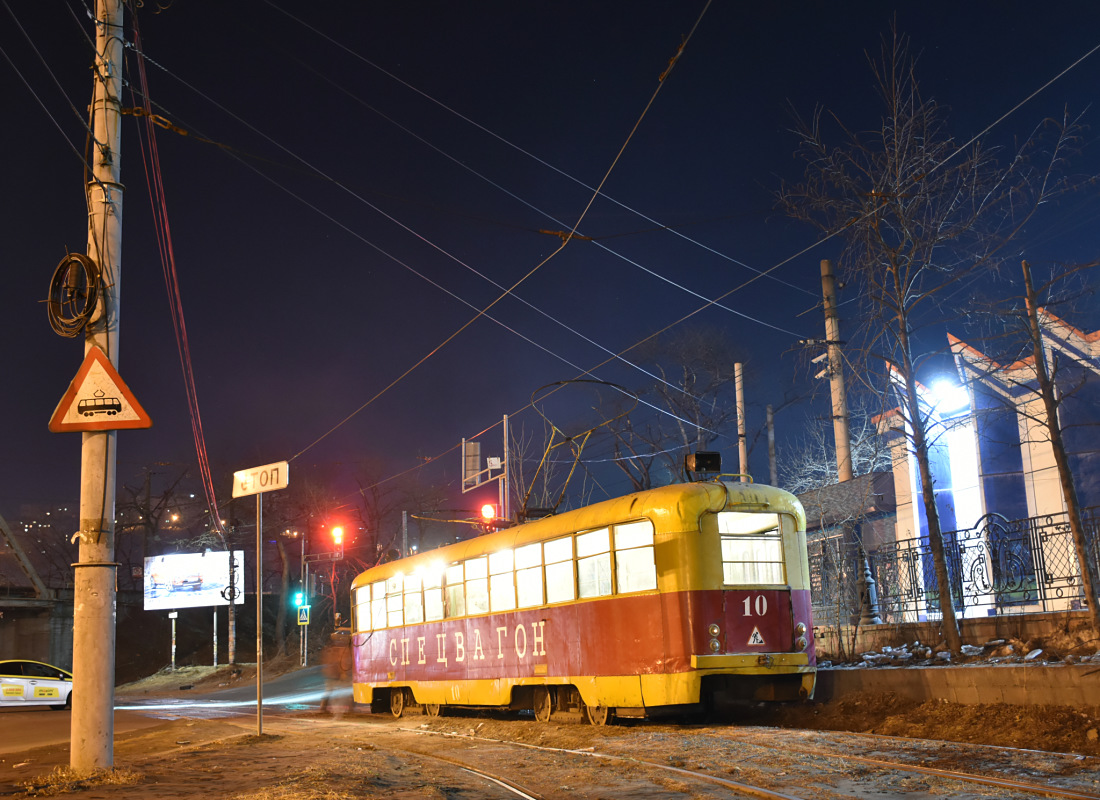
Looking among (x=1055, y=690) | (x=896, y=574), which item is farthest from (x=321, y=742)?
(x=896, y=574)

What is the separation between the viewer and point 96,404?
786 cm

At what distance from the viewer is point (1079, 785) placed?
684 centimetres

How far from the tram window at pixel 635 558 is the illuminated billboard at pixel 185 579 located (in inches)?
1703

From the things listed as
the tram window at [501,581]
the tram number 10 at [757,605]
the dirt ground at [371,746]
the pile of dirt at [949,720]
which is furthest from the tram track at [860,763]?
the tram window at [501,581]

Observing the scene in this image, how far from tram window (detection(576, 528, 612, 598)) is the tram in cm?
2

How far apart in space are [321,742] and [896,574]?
9.89m

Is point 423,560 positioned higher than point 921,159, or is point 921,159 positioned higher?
point 921,159

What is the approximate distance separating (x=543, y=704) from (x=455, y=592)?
10.2ft

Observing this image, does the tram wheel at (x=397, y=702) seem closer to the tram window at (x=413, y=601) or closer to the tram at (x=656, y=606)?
the tram window at (x=413, y=601)

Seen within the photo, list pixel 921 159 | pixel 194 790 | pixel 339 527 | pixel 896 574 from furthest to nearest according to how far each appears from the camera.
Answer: pixel 339 527
pixel 896 574
pixel 921 159
pixel 194 790

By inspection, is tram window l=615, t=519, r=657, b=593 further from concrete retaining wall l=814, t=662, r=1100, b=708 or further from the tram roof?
concrete retaining wall l=814, t=662, r=1100, b=708

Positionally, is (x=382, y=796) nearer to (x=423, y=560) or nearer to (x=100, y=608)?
(x=100, y=608)

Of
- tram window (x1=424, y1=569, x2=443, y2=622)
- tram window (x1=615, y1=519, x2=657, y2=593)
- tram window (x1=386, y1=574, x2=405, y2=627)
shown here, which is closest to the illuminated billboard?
tram window (x1=386, y1=574, x2=405, y2=627)

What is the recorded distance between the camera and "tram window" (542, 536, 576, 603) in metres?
13.6
